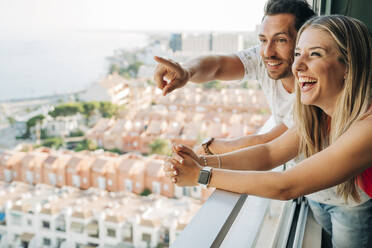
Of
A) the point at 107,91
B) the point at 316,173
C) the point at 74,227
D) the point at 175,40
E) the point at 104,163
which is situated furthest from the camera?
the point at 107,91

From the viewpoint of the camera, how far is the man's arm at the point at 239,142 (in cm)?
83

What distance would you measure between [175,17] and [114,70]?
2.78 m

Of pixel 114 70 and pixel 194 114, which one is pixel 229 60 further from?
pixel 194 114

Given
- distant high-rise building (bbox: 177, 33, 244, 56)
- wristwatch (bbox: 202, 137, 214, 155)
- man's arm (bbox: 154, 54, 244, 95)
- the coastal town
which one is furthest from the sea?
wristwatch (bbox: 202, 137, 214, 155)

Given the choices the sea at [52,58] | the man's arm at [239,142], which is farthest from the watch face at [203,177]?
the sea at [52,58]

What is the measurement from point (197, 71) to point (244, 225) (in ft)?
1.33

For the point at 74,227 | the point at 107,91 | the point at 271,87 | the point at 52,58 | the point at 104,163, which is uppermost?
the point at 271,87

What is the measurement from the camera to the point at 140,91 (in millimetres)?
6789

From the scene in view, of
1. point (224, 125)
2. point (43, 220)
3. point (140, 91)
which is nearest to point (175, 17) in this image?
point (43, 220)

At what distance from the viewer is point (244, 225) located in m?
0.70

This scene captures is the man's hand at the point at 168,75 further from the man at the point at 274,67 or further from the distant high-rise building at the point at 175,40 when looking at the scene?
the distant high-rise building at the point at 175,40

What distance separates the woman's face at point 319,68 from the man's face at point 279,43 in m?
0.18

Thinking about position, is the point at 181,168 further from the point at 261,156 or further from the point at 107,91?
the point at 107,91

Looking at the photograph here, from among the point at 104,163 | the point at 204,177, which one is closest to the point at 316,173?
the point at 204,177
